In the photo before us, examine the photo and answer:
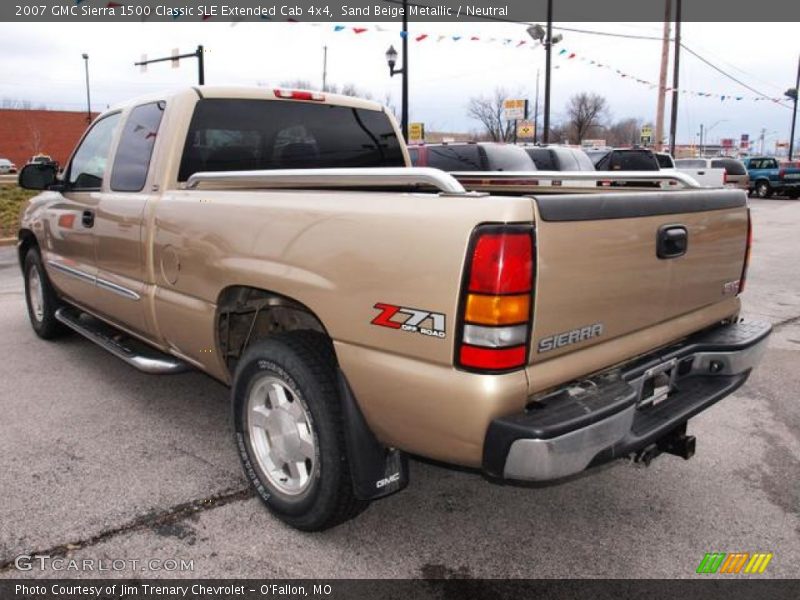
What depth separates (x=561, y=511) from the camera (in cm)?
314

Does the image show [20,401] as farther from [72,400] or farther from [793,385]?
[793,385]

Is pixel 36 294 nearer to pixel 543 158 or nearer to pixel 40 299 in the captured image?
pixel 40 299

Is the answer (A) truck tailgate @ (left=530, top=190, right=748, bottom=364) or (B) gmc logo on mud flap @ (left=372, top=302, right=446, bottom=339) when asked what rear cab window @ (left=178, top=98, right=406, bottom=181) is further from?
(A) truck tailgate @ (left=530, top=190, right=748, bottom=364)

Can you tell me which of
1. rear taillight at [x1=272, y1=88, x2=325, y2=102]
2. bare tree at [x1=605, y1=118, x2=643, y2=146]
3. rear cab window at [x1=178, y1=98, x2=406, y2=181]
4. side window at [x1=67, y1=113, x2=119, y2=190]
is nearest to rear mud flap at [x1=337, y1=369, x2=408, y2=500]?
rear cab window at [x1=178, y1=98, x2=406, y2=181]

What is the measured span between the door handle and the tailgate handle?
11.1 ft

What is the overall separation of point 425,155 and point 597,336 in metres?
9.63

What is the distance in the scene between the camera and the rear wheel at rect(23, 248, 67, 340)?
557cm

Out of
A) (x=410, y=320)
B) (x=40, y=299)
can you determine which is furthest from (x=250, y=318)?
(x=40, y=299)

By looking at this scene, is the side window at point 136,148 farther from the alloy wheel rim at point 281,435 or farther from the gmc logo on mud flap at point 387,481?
the gmc logo on mud flap at point 387,481

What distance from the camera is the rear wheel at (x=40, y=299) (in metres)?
5.57

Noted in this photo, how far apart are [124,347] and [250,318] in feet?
3.44

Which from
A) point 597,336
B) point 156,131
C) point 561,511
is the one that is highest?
point 156,131

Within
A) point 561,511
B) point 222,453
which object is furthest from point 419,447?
point 222,453

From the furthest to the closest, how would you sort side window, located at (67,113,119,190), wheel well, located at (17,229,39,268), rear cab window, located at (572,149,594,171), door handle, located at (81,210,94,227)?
rear cab window, located at (572,149,594,171) → wheel well, located at (17,229,39,268) → side window, located at (67,113,119,190) → door handle, located at (81,210,94,227)
